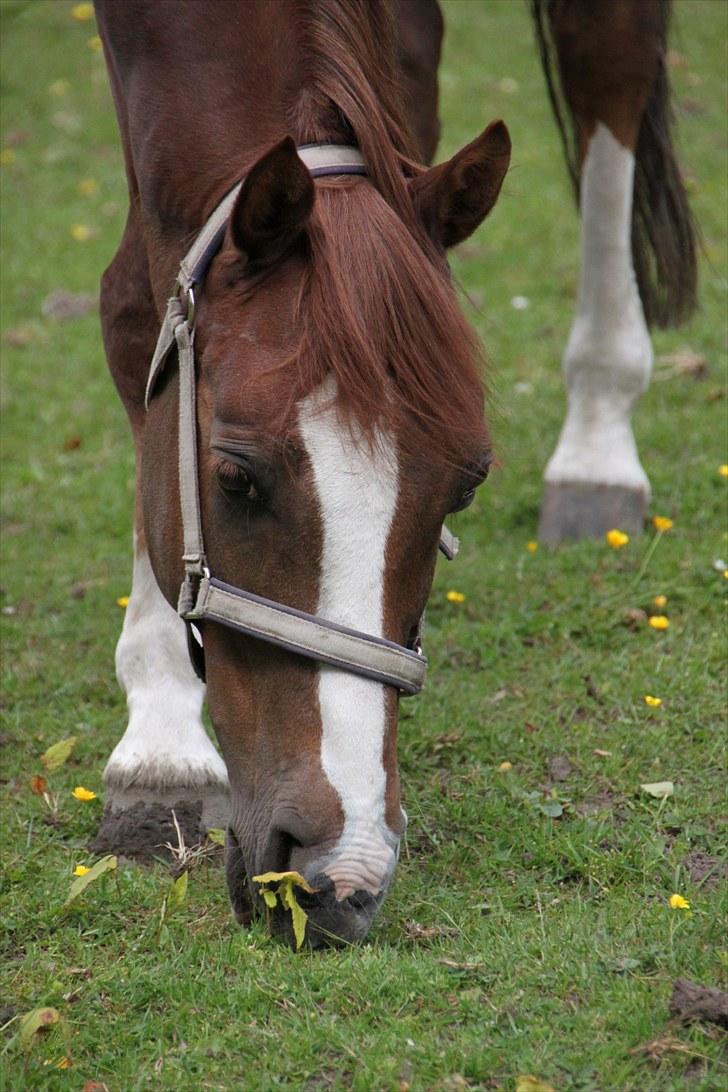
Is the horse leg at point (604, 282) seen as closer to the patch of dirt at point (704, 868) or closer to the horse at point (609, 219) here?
the horse at point (609, 219)

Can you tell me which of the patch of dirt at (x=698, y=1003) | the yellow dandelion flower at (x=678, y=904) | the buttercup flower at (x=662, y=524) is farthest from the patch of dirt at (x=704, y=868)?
the buttercup flower at (x=662, y=524)

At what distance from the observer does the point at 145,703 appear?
333 cm

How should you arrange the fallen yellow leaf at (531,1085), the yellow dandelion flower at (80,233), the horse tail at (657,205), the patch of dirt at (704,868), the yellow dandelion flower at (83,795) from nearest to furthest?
1. the fallen yellow leaf at (531,1085)
2. the patch of dirt at (704,868)
3. the yellow dandelion flower at (83,795)
4. the horse tail at (657,205)
5. the yellow dandelion flower at (80,233)

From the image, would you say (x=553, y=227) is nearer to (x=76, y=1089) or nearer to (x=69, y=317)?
(x=69, y=317)

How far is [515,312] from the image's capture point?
7.02m

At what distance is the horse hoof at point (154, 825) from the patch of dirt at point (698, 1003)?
1.27 metres

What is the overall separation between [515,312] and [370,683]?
501 cm

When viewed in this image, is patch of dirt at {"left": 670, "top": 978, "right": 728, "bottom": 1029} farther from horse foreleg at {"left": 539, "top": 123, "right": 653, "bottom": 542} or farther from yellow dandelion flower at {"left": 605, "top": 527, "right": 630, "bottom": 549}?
horse foreleg at {"left": 539, "top": 123, "right": 653, "bottom": 542}

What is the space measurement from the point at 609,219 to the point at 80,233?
4.57 meters

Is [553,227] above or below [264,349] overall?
below

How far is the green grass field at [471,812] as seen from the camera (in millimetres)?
2178

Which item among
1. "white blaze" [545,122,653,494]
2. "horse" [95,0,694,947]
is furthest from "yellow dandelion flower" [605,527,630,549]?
"horse" [95,0,694,947]

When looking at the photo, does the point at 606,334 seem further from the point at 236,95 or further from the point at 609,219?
the point at 236,95

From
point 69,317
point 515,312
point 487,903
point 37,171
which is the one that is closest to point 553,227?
point 515,312
